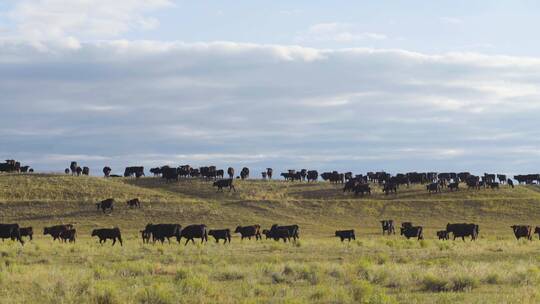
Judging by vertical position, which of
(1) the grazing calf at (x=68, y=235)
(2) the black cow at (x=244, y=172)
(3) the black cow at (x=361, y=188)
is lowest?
(1) the grazing calf at (x=68, y=235)

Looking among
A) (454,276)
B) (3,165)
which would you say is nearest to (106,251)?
(454,276)

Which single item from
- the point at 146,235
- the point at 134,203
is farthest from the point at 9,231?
the point at 134,203

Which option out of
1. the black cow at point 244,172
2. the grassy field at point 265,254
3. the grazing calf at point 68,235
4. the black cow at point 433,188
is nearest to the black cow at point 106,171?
the grassy field at point 265,254

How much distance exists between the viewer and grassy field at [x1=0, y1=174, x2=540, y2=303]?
764 inches

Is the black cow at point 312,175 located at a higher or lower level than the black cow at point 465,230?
higher

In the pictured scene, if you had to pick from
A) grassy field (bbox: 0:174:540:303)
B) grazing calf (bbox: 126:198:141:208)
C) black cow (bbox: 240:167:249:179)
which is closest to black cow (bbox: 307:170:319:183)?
black cow (bbox: 240:167:249:179)

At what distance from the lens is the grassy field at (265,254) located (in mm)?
19406

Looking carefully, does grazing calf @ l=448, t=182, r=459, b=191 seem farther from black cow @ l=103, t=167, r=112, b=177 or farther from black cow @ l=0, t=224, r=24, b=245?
black cow @ l=0, t=224, r=24, b=245

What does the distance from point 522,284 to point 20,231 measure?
36.2 metres

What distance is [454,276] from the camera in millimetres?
21734

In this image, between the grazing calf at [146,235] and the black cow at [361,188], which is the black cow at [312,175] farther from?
the grazing calf at [146,235]

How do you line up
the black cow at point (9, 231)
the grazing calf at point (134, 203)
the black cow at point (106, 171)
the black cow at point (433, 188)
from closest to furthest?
the black cow at point (9, 231), the grazing calf at point (134, 203), the black cow at point (433, 188), the black cow at point (106, 171)

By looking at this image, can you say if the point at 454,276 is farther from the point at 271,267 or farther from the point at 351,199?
the point at 351,199

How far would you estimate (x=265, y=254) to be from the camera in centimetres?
3422
